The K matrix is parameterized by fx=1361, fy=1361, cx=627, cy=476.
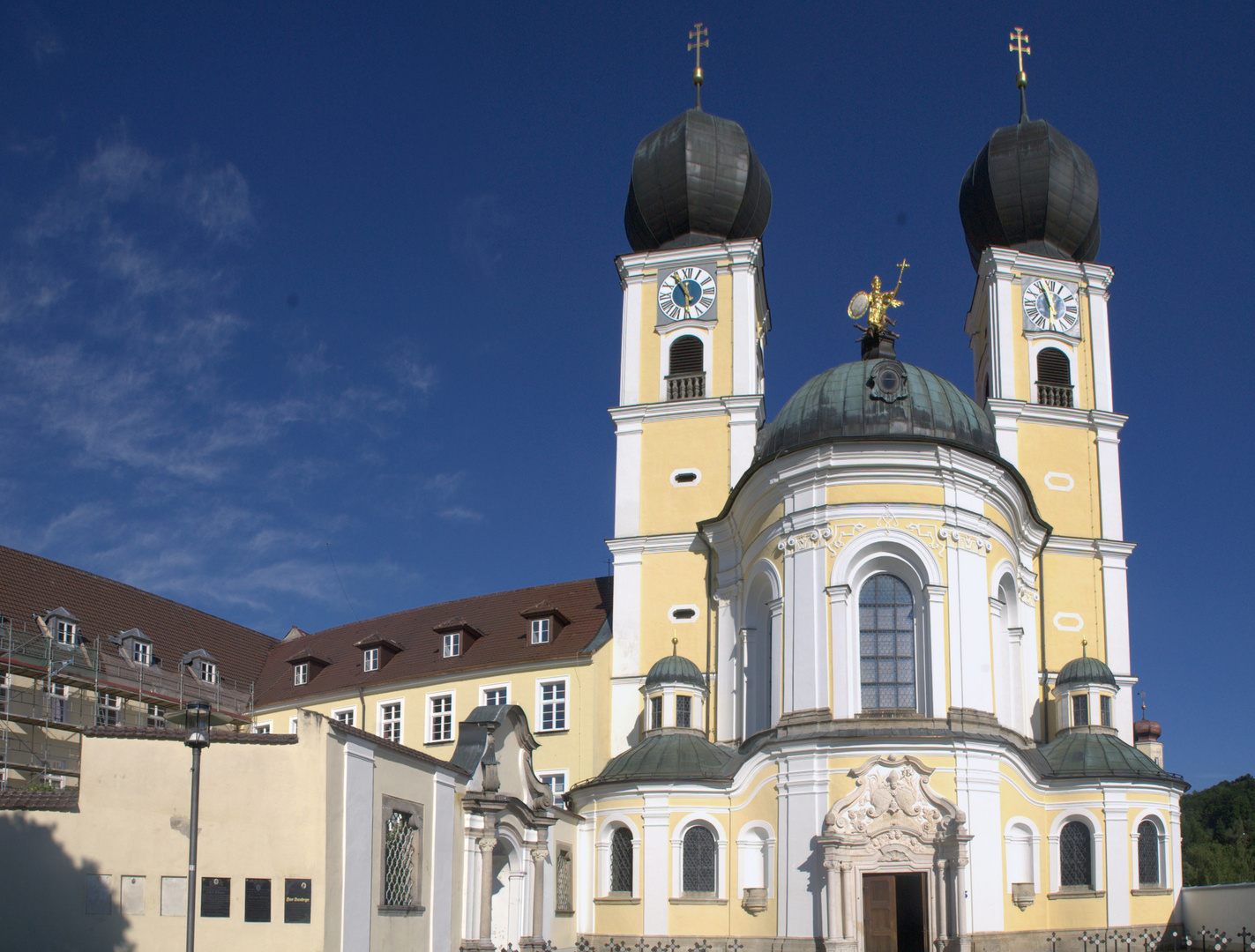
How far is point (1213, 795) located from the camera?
77.9 meters

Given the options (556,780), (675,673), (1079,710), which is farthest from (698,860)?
(1079,710)

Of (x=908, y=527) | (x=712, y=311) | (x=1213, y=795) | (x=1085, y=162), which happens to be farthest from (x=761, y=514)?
(x=1213, y=795)

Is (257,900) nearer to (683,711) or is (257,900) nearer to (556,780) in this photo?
(683,711)

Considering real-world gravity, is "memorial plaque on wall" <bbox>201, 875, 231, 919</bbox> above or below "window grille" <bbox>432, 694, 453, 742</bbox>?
below

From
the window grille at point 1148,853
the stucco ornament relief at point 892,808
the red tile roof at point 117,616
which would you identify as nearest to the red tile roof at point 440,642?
the red tile roof at point 117,616

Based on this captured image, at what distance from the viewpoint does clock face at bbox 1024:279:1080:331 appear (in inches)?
1540

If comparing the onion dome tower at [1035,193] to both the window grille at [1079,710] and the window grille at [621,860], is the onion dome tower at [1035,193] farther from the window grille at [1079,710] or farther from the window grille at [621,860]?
the window grille at [621,860]

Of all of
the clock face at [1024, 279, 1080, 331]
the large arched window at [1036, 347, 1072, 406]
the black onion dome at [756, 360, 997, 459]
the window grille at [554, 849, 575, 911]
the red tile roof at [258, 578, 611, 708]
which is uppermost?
the clock face at [1024, 279, 1080, 331]

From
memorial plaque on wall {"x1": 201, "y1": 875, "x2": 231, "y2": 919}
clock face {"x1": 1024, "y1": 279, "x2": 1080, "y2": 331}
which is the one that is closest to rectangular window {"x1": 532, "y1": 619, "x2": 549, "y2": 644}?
clock face {"x1": 1024, "y1": 279, "x2": 1080, "y2": 331}

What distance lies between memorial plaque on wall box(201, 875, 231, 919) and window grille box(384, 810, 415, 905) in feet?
8.85

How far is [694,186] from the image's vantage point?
40031mm

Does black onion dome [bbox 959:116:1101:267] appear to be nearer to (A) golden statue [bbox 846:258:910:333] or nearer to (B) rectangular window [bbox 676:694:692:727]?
(A) golden statue [bbox 846:258:910:333]

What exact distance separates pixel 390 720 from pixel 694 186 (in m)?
18.5

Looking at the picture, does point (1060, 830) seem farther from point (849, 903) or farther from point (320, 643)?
point (320, 643)
